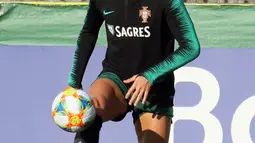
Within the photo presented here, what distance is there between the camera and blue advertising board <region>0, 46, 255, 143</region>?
5.58 meters

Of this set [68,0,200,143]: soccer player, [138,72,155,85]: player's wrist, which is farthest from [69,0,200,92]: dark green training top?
[138,72,155,85]: player's wrist

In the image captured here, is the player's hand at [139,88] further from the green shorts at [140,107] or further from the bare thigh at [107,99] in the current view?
the green shorts at [140,107]

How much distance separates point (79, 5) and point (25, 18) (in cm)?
51

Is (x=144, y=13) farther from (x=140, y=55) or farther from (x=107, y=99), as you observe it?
(x=107, y=99)

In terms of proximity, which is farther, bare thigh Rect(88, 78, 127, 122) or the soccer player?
the soccer player

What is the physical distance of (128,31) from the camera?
3.96 m

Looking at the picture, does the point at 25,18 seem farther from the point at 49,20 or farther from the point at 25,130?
the point at 25,130

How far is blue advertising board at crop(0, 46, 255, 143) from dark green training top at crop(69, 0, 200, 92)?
1529mm

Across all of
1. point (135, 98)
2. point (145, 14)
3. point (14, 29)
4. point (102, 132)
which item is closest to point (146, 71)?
point (135, 98)

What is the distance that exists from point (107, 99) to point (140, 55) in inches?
16.1

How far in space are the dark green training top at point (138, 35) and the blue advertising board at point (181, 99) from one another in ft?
5.02

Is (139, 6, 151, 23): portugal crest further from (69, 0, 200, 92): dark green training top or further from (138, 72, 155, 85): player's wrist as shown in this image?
(138, 72, 155, 85): player's wrist

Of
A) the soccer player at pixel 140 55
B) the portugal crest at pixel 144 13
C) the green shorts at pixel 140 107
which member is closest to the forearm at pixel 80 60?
the soccer player at pixel 140 55

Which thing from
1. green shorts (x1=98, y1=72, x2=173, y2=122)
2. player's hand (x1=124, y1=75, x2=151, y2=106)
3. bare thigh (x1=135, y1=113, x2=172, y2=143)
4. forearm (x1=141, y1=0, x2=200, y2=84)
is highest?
forearm (x1=141, y1=0, x2=200, y2=84)
